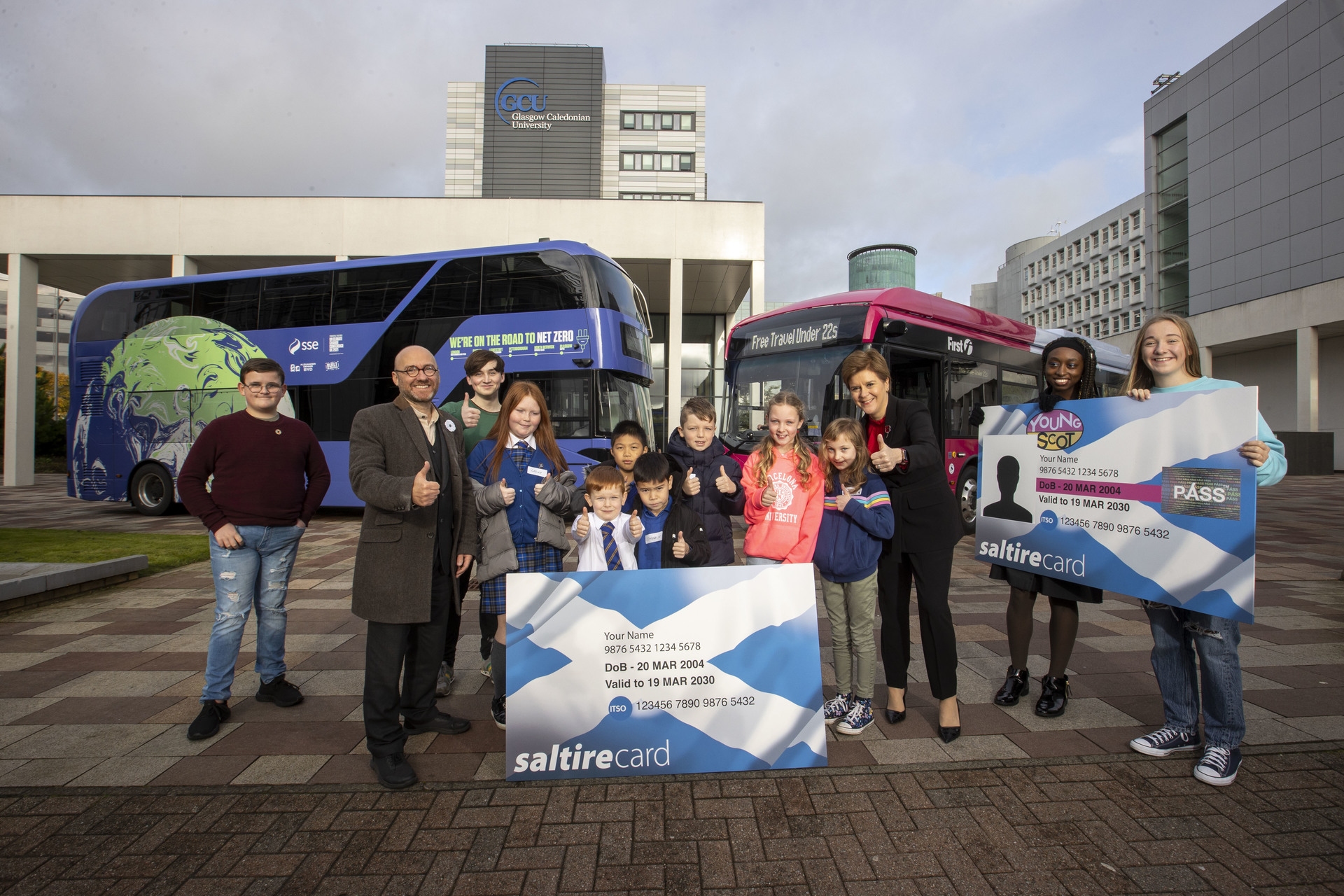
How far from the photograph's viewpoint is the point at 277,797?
2.63 meters

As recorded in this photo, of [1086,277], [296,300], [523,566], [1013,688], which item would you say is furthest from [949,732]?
[1086,277]

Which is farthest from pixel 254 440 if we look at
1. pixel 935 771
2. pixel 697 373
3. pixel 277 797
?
pixel 697 373

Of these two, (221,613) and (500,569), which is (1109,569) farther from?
(221,613)

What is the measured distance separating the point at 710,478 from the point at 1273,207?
43153mm

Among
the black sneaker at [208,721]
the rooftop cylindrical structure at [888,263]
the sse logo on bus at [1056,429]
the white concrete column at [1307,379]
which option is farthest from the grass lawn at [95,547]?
the rooftop cylindrical structure at [888,263]

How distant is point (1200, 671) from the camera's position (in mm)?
2861

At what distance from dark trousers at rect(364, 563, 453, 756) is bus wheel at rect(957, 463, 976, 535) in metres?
8.48

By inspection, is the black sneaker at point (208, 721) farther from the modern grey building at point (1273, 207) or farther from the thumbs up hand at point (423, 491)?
the modern grey building at point (1273, 207)

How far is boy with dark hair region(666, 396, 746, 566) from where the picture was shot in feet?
11.0

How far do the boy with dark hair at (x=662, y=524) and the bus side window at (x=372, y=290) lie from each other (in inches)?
367

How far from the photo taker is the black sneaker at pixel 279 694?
142 inches

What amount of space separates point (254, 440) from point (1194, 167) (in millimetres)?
49130

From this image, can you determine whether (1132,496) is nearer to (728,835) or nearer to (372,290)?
(728,835)

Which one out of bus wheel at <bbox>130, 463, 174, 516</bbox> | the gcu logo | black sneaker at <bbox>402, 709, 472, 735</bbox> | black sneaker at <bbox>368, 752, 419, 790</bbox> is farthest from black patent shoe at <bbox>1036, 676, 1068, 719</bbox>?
the gcu logo
